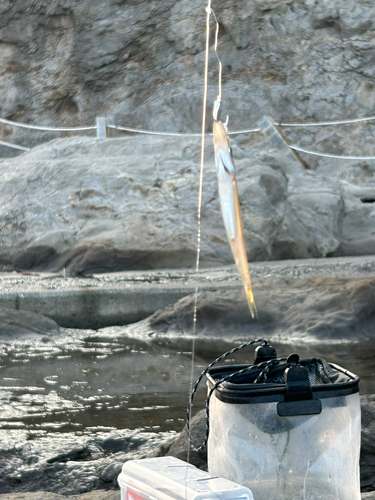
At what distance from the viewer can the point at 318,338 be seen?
5336 mm

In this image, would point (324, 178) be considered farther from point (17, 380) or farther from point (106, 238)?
point (17, 380)

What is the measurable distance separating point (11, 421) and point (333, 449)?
2132 millimetres

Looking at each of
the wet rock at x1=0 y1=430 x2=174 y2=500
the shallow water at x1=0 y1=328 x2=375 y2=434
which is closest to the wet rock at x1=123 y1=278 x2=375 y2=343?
the shallow water at x1=0 y1=328 x2=375 y2=434

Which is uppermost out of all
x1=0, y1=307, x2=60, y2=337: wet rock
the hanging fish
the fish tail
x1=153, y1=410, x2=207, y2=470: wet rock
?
the hanging fish

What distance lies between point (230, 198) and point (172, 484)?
69 centimetres

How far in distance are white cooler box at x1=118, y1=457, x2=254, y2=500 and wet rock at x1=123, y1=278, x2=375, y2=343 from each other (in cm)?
A: 366

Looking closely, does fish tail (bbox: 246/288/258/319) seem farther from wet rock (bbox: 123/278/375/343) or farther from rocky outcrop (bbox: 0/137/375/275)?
rocky outcrop (bbox: 0/137/375/275)

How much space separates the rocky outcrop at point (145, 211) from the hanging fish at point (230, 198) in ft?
21.7

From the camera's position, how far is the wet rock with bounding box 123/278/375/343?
5430 millimetres

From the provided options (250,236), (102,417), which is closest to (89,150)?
(250,236)

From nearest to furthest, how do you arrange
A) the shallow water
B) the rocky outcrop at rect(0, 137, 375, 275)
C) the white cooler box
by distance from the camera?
the white cooler box, the shallow water, the rocky outcrop at rect(0, 137, 375, 275)

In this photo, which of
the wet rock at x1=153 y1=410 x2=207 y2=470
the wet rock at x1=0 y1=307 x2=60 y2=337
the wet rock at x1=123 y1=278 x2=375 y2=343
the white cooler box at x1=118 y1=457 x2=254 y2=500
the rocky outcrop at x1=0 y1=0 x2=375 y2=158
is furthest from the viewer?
the rocky outcrop at x1=0 y1=0 x2=375 y2=158

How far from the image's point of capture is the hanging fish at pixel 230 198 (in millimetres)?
1429

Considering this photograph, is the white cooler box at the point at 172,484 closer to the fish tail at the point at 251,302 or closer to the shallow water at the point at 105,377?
the fish tail at the point at 251,302
